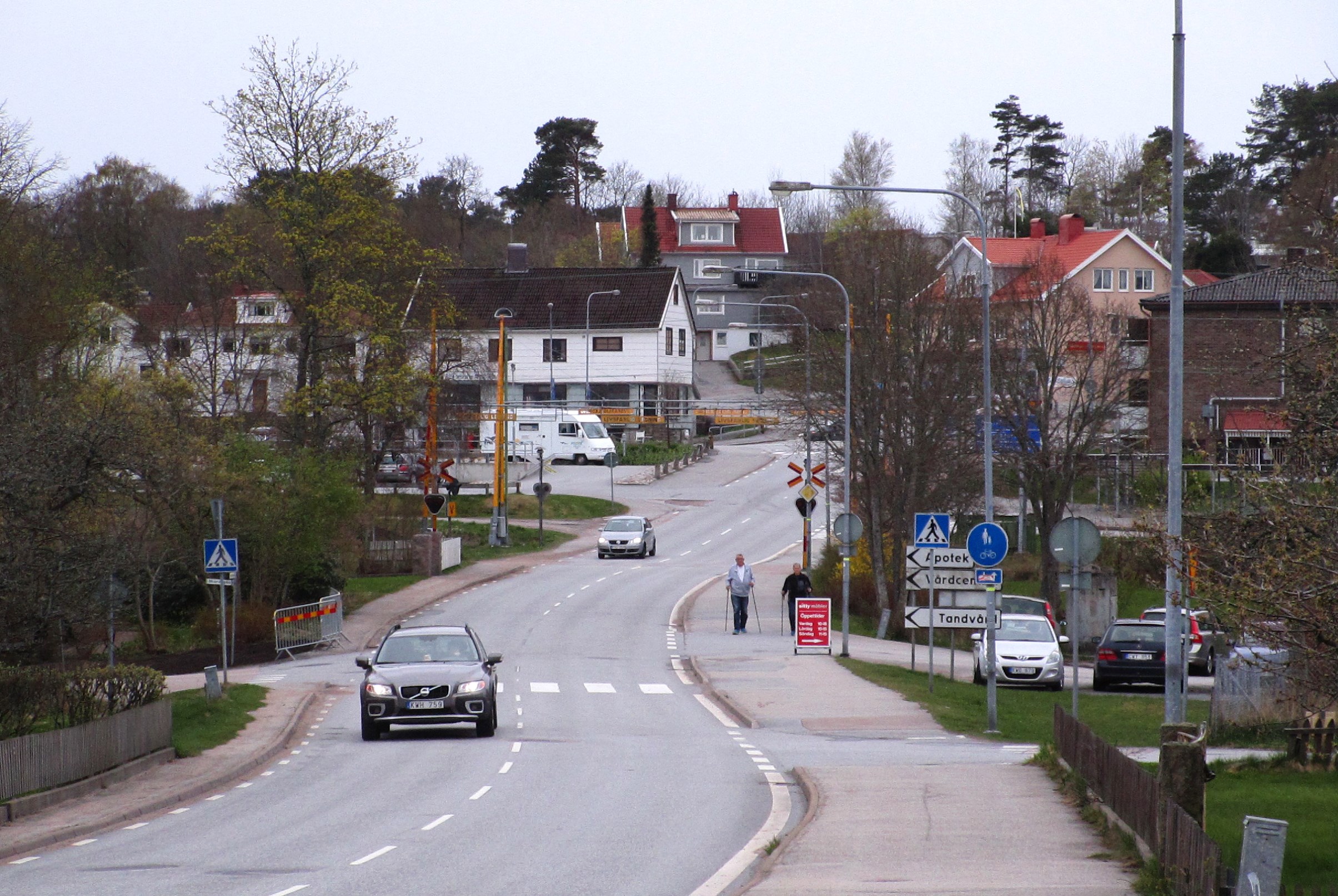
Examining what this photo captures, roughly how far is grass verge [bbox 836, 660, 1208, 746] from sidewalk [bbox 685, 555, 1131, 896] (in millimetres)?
659

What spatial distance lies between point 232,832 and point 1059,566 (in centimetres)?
3242

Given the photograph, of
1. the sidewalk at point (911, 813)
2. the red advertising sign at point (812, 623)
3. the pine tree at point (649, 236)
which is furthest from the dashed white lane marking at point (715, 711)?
the pine tree at point (649, 236)

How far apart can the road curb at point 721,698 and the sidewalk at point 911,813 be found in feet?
0.39

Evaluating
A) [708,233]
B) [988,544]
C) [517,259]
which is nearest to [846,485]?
[988,544]

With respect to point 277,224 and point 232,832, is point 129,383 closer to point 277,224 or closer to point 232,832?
point 277,224

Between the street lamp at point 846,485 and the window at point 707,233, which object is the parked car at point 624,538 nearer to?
the street lamp at point 846,485

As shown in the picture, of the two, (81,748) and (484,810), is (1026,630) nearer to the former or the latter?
(484,810)

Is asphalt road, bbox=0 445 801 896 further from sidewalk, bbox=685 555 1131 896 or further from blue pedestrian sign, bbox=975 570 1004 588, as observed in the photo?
blue pedestrian sign, bbox=975 570 1004 588

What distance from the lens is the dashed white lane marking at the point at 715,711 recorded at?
72.3 feet

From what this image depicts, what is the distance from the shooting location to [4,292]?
95.2 feet

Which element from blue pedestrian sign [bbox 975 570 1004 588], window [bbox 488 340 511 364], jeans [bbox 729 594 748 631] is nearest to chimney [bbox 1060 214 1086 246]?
window [bbox 488 340 511 364]

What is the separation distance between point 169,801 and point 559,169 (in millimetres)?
114074

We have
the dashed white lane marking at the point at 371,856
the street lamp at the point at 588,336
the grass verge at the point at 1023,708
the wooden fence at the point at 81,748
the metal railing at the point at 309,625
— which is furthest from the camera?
the street lamp at the point at 588,336

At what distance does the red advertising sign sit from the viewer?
103 feet
